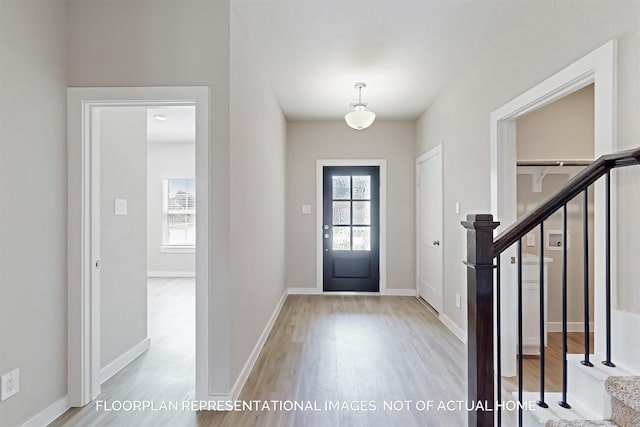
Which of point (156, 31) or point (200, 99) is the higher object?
point (156, 31)

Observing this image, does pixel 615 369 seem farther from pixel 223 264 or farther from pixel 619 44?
pixel 223 264

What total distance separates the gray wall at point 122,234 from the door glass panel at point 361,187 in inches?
123

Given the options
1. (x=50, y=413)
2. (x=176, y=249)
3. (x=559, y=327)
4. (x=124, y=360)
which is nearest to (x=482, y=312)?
(x=50, y=413)

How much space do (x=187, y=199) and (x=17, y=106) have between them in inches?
208

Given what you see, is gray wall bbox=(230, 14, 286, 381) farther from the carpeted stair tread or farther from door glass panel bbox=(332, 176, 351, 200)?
the carpeted stair tread

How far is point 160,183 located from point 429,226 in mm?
5271

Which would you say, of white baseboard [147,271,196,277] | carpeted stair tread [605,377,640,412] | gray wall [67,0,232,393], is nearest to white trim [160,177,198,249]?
white baseboard [147,271,196,277]

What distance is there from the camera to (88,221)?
2.26 metres

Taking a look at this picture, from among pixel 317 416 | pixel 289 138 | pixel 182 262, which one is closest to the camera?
pixel 317 416

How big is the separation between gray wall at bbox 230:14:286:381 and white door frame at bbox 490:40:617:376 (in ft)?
6.48

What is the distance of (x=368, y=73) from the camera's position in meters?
3.47

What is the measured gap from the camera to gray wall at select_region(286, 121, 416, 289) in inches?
208

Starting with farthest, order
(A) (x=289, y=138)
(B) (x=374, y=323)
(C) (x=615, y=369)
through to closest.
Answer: (A) (x=289, y=138) → (B) (x=374, y=323) → (C) (x=615, y=369)

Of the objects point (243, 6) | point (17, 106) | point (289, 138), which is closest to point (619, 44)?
point (243, 6)
